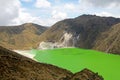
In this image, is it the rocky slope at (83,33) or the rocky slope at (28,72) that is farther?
the rocky slope at (83,33)

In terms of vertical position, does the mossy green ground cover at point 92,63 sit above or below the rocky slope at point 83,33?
below

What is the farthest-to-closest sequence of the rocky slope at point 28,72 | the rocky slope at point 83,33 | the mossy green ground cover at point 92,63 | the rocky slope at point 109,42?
the rocky slope at point 83,33 → the rocky slope at point 109,42 → the mossy green ground cover at point 92,63 → the rocky slope at point 28,72

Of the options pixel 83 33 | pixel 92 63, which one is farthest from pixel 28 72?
pixel 83 33

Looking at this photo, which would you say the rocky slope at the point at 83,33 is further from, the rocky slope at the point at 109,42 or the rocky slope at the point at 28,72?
the rocky slope at the point at 28,72

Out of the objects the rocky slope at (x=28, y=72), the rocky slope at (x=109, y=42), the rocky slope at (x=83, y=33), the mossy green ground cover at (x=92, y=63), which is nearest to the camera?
the rocky slope at (x=28, y=72)

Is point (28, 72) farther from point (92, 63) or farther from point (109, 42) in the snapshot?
point (109, 42)

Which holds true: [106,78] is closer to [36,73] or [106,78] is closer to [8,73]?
[36,73]

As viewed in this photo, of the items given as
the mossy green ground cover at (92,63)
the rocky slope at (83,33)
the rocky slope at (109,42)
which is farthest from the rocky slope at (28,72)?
the rocky slope at (83,33)

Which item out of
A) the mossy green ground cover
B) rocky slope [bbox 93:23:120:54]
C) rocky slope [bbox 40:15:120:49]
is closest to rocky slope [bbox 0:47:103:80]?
the mossy green ground cover

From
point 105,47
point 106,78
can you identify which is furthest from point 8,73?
point 105,47
